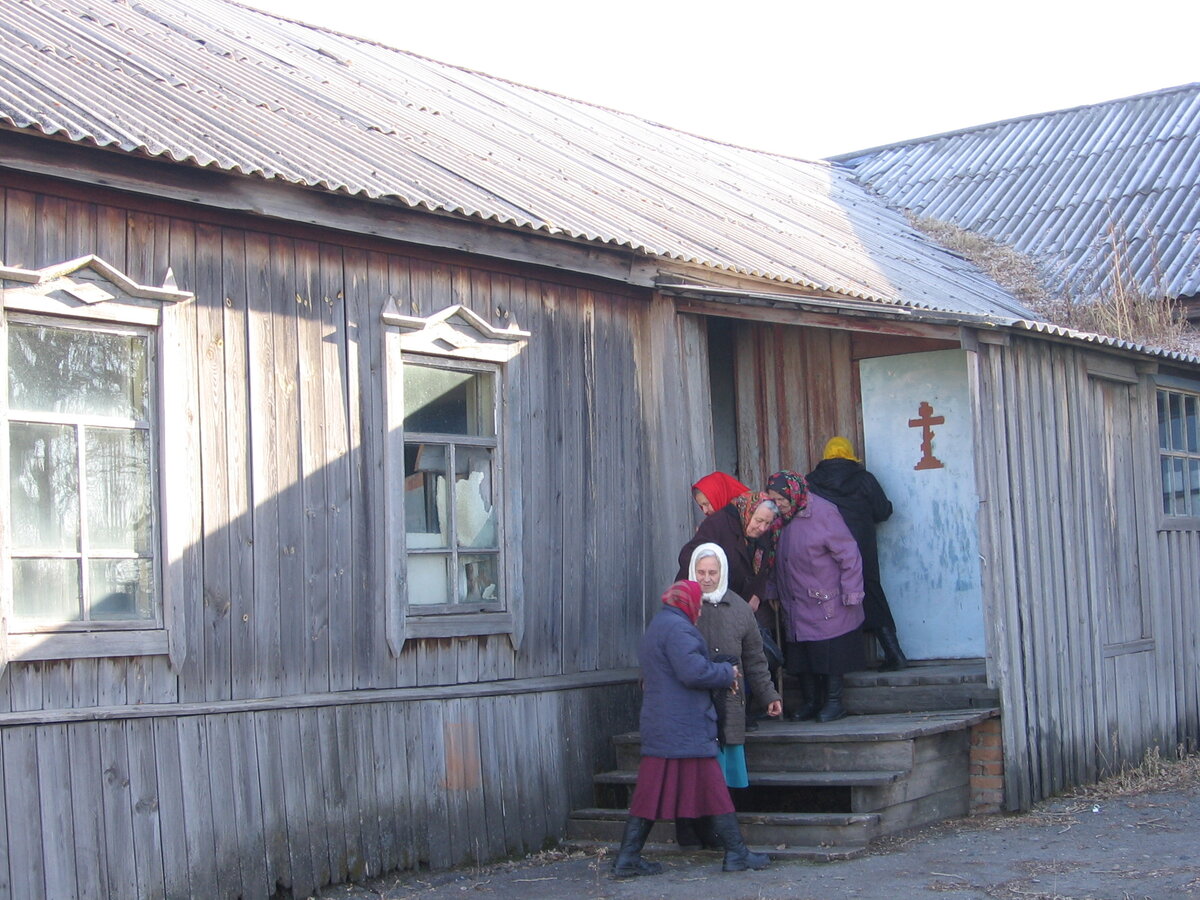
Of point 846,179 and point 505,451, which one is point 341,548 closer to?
point 505,451

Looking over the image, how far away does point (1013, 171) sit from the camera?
1728 cm

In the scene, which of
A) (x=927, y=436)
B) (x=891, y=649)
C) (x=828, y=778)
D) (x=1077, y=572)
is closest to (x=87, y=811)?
(x=828, y=778)

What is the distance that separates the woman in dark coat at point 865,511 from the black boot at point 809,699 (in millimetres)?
712

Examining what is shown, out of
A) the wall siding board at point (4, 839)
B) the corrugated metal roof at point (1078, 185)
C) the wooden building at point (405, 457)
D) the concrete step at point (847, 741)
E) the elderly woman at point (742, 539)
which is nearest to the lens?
the wall siding board at point (4, 839)

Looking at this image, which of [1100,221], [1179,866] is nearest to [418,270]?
[1179,866]

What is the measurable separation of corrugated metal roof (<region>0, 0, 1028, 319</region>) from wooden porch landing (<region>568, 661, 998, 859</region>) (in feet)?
8.47

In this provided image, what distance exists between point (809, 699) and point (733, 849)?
1.90m

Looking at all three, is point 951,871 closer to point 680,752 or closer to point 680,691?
point 680,752

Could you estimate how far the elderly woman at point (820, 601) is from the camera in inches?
352

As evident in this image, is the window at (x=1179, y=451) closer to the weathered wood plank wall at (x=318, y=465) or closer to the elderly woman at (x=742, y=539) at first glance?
the elderly woman at (x=742, y=539)

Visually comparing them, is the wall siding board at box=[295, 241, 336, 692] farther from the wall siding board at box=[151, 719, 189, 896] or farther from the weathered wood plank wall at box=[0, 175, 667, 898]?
the wall siding board at box=[151, 719, 189, 896]

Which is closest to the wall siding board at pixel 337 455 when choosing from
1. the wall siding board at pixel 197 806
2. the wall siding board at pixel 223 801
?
the wall siding board at pixel 223 801

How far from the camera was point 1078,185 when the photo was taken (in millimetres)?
16172

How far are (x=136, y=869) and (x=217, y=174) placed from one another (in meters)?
3.16
